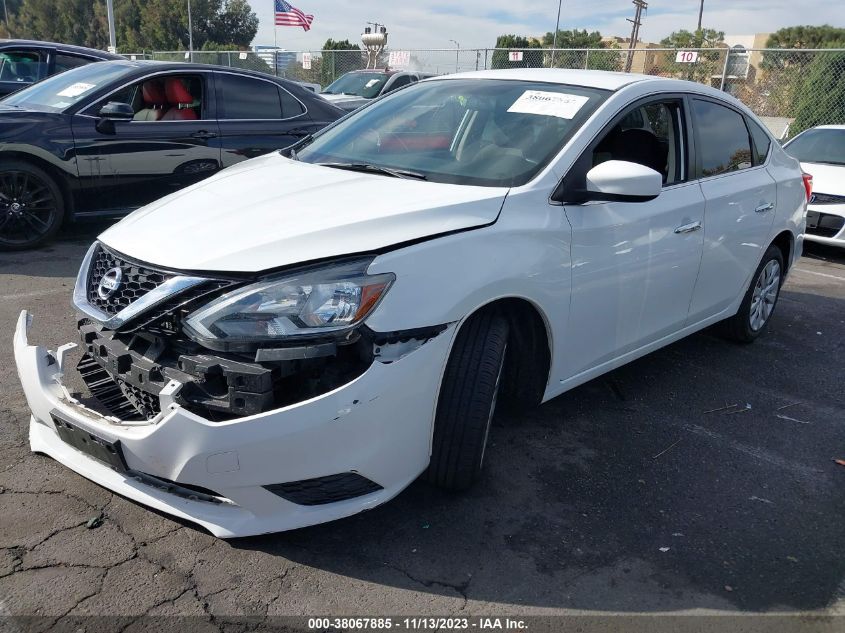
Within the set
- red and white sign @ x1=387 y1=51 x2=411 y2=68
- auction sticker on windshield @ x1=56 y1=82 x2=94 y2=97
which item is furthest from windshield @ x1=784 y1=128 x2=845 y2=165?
red and white sign @ x1=387 y1=51 x2=411 y2=68

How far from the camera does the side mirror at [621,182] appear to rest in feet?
9.76

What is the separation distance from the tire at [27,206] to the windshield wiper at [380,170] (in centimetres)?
387

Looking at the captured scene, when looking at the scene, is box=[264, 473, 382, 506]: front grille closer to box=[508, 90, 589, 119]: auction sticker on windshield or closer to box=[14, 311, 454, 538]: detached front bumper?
box=[14, 311, 454, 538]: detached front bumper

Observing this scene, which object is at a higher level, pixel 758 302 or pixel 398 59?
pixel 398 59

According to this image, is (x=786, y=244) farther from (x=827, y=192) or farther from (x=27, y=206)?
(x=27, y=206)

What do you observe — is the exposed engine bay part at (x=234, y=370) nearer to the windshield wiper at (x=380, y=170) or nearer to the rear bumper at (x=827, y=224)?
the windshield wiper at (x=380, y=170)

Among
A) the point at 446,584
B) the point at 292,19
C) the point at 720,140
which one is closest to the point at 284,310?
the point at 446,584

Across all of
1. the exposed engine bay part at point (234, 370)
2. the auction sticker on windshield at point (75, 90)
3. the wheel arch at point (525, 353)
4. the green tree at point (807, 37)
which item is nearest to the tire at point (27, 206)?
the auction sticker on windshield at point (75, 90)

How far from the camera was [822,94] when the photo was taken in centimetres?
1739

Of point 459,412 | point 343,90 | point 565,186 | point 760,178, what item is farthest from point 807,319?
point 343,90

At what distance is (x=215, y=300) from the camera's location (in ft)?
7.55

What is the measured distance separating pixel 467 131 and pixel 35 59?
8115 mm

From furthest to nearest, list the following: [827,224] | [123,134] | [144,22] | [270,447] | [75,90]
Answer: [144,22], [827,224], [75,90], [123,134], [270,447]

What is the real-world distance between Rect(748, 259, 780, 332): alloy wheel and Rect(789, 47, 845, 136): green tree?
45.1ft
